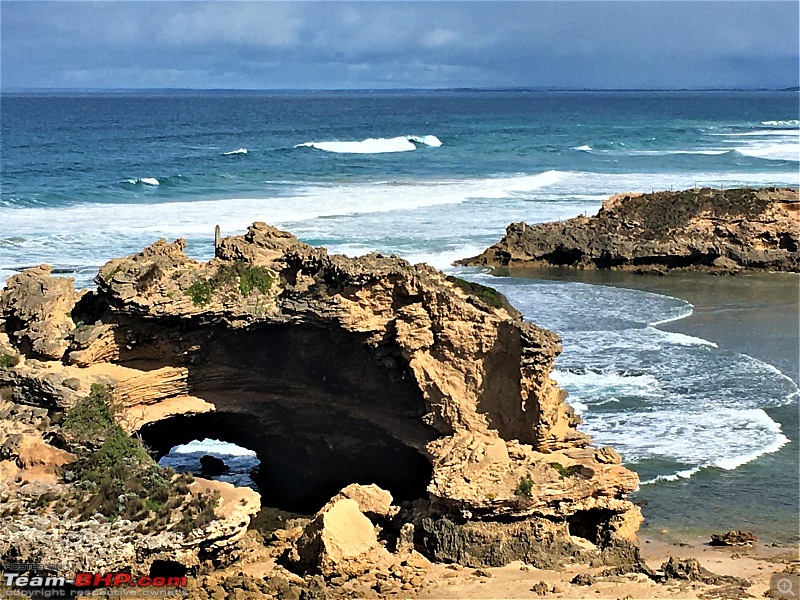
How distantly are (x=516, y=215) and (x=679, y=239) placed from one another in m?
12.0

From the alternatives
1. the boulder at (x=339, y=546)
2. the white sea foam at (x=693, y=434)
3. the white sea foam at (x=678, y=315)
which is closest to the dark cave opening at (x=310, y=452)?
the boulder at (x=339, y=546)

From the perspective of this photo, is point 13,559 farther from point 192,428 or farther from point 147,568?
point 192,428

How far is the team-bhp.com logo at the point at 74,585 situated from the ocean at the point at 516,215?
241 inches

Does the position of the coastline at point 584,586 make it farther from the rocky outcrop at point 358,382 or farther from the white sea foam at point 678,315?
the white sea foam at point 678,315

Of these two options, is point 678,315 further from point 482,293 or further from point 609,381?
point 482,293

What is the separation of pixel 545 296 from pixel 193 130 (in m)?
80.4

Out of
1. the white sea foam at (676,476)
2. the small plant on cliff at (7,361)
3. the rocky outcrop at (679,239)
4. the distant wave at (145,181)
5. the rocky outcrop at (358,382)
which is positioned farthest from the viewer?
the distant wave at (145,181)

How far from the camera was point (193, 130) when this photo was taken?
358ft

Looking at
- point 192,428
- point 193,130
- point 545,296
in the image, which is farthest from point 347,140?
point 192,428

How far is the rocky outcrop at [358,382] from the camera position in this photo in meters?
13.7

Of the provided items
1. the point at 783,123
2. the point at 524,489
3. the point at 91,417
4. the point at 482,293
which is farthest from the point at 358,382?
the point at 783,123

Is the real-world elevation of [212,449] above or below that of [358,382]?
below

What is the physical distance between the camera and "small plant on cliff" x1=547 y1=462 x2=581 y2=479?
13.8 m

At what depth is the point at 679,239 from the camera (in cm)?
3984
